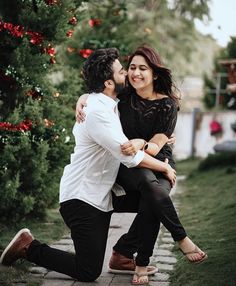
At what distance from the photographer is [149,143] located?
3.85 metres

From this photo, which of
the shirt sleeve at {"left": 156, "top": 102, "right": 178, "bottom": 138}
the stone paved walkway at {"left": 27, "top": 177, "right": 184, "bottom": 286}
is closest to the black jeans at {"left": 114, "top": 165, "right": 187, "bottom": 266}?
the stone paved walkway at {"left": 27, "top": 177, "right": 184, "bottom": 286}

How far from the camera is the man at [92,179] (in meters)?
3.70

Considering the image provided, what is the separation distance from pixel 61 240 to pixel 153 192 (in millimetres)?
1794

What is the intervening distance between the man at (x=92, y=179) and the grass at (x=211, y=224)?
25.4 inches

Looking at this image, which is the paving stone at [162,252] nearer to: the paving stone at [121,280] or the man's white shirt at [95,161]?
the paving stone at [121,280]

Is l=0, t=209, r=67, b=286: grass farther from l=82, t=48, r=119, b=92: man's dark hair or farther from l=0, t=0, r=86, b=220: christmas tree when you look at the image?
l=82, t=48, r=119, b=92: man's dark hair

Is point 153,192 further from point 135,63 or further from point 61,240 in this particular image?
point 61,240

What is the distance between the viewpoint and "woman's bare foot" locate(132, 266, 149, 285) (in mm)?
3828

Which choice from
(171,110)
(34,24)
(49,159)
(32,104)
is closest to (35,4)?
(34,24)

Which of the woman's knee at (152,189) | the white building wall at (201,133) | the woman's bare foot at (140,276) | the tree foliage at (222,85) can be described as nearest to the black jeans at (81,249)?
the woman's bare foot at (140,276)

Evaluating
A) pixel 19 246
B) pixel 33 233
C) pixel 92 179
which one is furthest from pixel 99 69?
pixel 33 233

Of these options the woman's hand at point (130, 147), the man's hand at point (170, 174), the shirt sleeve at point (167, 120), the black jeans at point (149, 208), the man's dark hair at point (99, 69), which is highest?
A: the man's dark hair at point (99, 69)

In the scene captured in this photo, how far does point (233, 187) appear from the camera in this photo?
8078 millimetres

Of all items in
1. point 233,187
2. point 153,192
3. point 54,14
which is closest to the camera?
point 153,192
